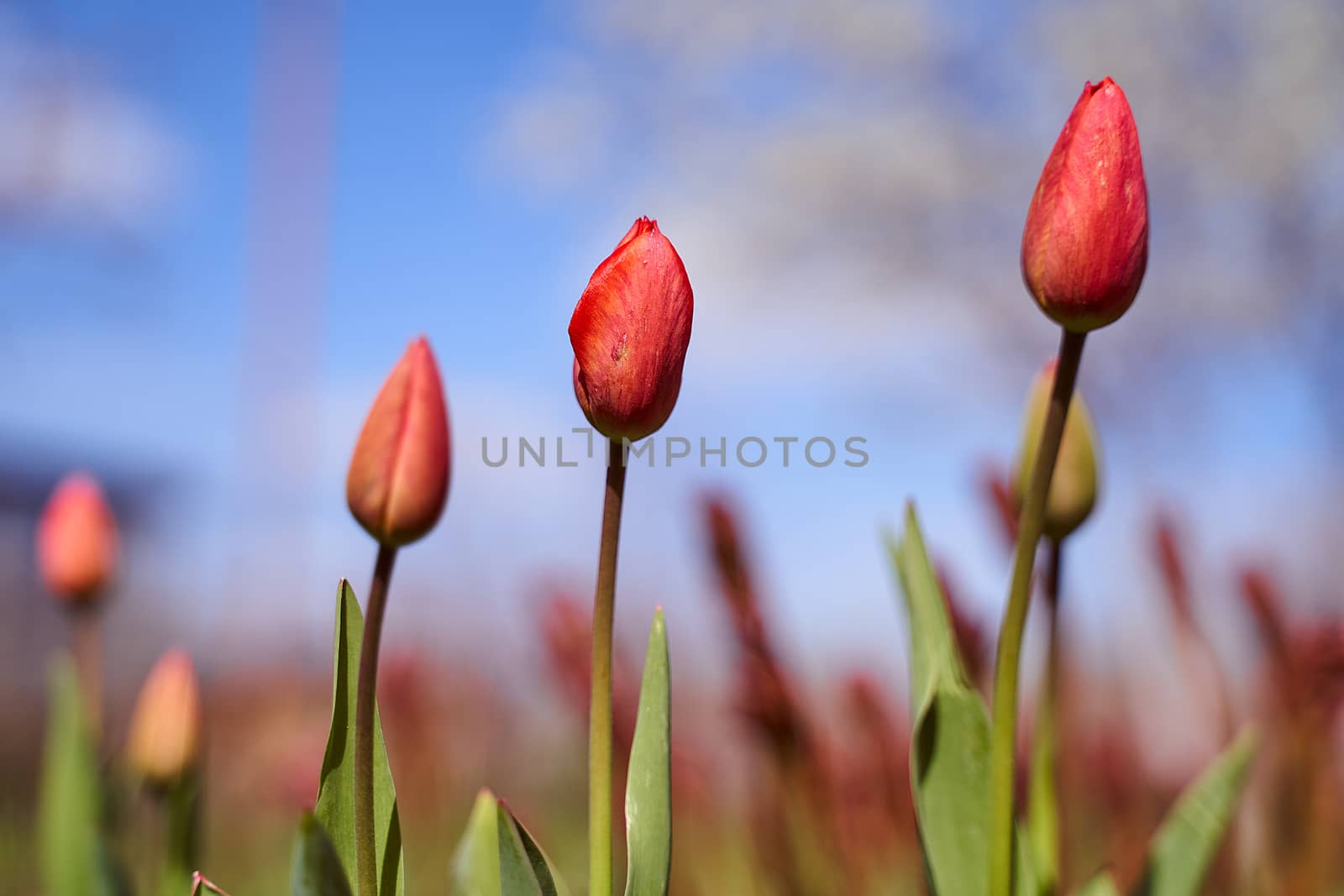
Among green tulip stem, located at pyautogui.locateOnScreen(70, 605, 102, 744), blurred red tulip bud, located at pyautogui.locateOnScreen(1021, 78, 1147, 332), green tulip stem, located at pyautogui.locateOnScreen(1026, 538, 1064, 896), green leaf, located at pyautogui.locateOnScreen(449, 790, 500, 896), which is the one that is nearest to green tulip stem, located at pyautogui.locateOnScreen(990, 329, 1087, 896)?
→ blurred red tulip bud, located at pyautogui.locateOnScreen(1021, 78, 1147, 332)

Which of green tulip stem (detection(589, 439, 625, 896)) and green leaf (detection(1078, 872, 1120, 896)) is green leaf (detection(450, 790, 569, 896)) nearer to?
green tulip stem (detection(589, 439, 625, 896))

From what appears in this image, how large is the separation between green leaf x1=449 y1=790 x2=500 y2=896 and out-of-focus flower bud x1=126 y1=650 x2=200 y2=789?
493 mm

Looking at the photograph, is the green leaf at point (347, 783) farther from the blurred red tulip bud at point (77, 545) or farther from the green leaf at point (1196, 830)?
the blurred red tulip bud at point (77, 545)

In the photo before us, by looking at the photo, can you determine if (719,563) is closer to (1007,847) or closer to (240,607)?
(1007,847)

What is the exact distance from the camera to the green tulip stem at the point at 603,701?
42 cm

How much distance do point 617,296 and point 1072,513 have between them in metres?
0.32

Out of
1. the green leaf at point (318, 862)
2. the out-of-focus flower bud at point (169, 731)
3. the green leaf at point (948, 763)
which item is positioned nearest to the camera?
the green leaf at point (318, 862)

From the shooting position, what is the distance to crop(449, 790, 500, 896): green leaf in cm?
51

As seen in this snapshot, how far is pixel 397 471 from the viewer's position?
1.50ft

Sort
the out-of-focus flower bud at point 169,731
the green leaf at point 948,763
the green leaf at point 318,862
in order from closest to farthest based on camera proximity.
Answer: the green leaf at point 318,862, the green leaf at point 948,763, the out-of-focus flower bud at point 169,731

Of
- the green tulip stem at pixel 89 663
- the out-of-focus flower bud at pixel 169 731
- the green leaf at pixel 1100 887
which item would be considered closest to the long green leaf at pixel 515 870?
the green leaf at pixel 1100 887

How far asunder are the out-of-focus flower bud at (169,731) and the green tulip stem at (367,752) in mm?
566

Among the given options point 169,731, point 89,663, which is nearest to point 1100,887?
point 169,731

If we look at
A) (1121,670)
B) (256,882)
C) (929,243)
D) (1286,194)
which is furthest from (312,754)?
(929,243)
